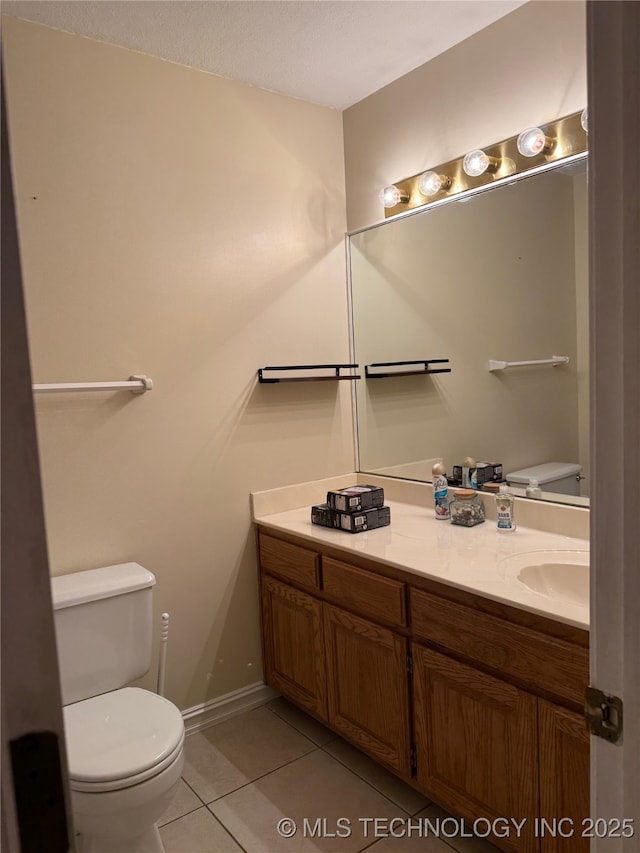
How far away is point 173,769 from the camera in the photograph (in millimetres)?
1646

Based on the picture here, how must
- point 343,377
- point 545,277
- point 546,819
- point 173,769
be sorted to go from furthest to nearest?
point 343,377
point 545,277
point 173,769
point 546,819

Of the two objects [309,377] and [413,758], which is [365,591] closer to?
[413,758]

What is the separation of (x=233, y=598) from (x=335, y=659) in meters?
0.55

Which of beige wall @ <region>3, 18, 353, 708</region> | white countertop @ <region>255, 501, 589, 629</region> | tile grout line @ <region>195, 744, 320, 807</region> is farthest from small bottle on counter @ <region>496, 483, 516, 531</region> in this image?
tile grout line @ <region>195, 744, 320, 807</region>

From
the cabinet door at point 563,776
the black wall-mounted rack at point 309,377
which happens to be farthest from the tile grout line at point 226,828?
the black wall-mounted rack at point 309,377

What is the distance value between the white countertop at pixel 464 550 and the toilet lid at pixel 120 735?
29.6 inches

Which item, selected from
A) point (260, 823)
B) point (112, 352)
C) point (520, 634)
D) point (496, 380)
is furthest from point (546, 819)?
point (112, 352)

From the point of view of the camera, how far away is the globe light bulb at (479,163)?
216cm

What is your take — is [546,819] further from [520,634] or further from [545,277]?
[545,277]

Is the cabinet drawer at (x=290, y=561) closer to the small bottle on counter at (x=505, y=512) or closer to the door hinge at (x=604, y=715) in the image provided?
the small bottle on counter at (x=505, y=512)

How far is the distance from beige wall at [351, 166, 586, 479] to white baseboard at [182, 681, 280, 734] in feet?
3.52

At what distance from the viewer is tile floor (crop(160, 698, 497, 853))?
1824mm

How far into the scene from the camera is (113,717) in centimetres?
179

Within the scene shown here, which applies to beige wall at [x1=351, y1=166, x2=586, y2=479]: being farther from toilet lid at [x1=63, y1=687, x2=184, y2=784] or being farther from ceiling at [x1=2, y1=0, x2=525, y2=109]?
toilet lid at [x1=63, y1=687, x2=184, y2=784]
